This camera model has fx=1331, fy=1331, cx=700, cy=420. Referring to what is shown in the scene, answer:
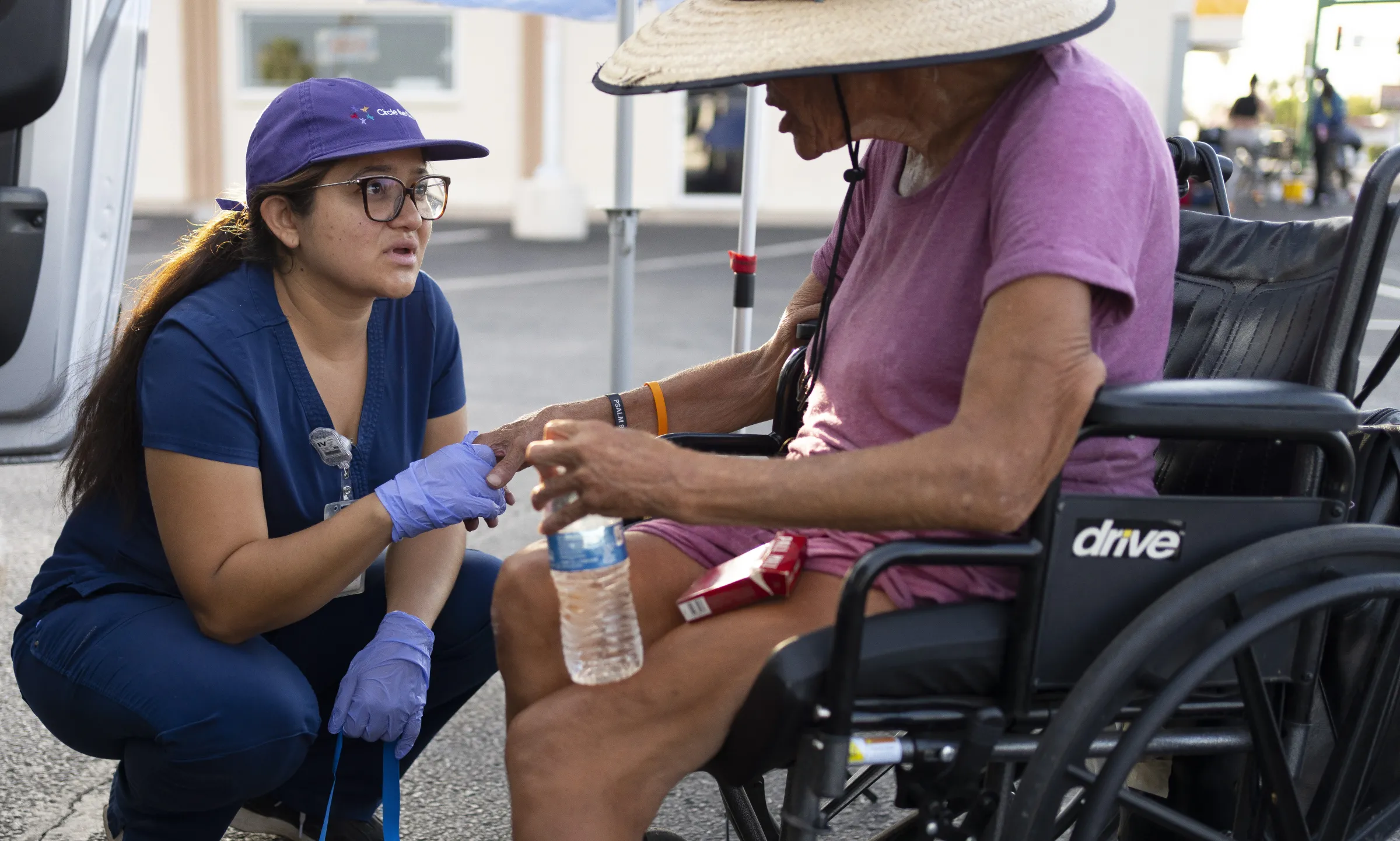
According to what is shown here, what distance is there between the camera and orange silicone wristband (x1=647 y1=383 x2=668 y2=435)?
221 cm

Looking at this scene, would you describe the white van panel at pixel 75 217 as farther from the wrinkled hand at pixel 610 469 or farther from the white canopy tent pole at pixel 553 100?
the white canopy tent pole at pixel 553 100

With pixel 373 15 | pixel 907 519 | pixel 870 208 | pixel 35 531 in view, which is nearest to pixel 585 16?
pixel 870 208

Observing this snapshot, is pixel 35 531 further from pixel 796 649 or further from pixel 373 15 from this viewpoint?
pixel 373 15

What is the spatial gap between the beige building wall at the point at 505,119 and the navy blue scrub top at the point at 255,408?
1289 cm

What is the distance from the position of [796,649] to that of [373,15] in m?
15.8

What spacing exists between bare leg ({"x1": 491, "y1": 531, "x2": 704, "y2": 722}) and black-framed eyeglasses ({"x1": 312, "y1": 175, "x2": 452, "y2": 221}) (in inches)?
23.1

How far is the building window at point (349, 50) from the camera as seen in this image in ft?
52.1

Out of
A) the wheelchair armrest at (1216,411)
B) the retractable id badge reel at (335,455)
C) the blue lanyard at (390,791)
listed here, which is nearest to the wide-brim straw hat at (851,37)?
the wheelchair armrest at (1216,411)

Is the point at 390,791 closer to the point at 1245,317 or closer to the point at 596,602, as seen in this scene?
the point at 596,602

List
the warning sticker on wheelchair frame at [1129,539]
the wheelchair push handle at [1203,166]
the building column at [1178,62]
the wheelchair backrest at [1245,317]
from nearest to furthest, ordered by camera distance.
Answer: the warning sticker on wheelchair frame at [1129,539]
the wheelchair backrest at [1245,317]
the wheelchair push handle at [1203,166]
the building column at [1178,62]

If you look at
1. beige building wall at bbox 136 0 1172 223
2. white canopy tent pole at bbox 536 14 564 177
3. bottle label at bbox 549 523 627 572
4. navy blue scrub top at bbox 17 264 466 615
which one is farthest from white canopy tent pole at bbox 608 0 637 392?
beige building wall at bbox 136 0 1172 223

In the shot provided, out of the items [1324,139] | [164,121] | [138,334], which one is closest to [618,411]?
[138,334]

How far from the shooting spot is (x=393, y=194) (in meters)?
2.05

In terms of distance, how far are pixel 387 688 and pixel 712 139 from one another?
14297mm
